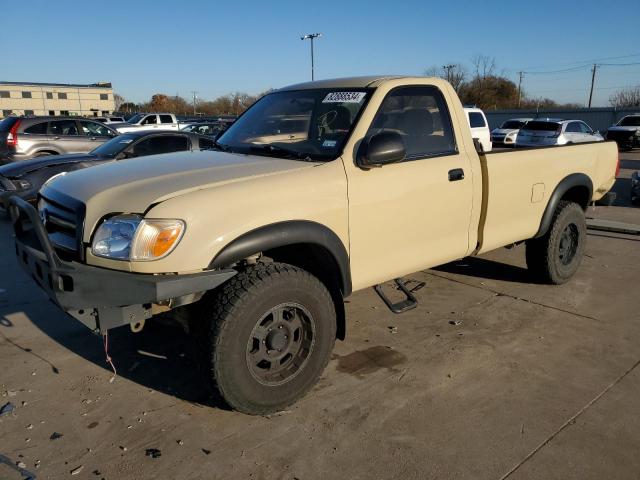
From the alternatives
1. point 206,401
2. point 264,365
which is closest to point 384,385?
point 264,365

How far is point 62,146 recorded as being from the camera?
42.6 ft

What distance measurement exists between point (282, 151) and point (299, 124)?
2.04 ft

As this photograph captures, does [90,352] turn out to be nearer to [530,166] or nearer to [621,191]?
[530,166]

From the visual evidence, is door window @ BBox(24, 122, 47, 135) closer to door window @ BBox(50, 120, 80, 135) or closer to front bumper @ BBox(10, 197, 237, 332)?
door window @ BBox(50, 120, 80, 135)

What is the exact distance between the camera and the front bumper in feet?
8.31

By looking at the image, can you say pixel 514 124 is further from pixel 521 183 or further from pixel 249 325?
pixel 249 325

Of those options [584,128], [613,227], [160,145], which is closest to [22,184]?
[160,145]

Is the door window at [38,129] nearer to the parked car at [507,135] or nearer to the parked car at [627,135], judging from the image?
the parked car at [507,135]

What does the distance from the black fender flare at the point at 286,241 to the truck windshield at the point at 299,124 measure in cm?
55

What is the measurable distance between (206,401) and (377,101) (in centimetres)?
229

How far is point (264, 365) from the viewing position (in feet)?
10.2

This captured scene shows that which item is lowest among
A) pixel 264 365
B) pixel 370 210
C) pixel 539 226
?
pixel 264 365

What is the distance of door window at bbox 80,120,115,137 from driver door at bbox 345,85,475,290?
1222 cm

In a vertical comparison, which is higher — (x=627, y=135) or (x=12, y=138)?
(x=12, y=138)
